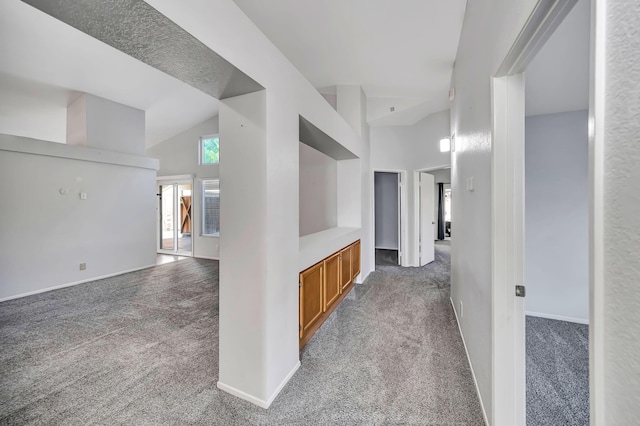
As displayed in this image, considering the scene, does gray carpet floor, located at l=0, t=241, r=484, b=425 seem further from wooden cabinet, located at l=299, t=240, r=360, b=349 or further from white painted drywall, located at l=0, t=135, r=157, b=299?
white painted drywall, located at l=0, t=135, r=157, b=299

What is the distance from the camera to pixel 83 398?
1763 mm

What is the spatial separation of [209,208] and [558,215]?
666 centimetres

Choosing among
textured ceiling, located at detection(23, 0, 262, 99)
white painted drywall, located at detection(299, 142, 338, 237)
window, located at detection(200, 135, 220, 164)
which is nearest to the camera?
textured ceiling, located at detection(23, 0, 262, 99)

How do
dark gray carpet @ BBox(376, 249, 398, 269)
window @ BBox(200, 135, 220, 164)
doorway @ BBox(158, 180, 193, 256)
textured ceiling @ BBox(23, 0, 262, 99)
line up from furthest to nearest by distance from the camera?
doorway @ BBox(158, 180, 193, 256)
window @ BBox(200, 135, 220, 164)
dark gray carpet @ BBox(376, 249, 398, 269)
textured ceiling @ BBox(23, 0, 262, 99)

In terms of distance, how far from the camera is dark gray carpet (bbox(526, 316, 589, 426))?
155 cm

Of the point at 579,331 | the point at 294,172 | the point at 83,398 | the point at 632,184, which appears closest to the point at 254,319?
the point at 294,172

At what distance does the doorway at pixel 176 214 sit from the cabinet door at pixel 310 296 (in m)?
5.36

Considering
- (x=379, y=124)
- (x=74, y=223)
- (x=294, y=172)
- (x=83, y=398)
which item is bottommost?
(x=83, y=398)

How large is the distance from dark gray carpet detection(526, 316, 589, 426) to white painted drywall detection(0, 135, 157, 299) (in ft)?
19.6

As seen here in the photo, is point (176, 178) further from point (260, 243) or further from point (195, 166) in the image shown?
point (260, 243)

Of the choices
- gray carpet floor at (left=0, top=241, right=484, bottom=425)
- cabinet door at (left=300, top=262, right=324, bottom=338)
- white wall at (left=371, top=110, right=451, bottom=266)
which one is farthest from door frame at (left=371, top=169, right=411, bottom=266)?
cabinet door at (left=300, top=262, right=324, bottom=338)

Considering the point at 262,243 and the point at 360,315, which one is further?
the point at 360,315

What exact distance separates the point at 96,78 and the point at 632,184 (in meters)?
5.93

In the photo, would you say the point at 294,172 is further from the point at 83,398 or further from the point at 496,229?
the point at 83,398
